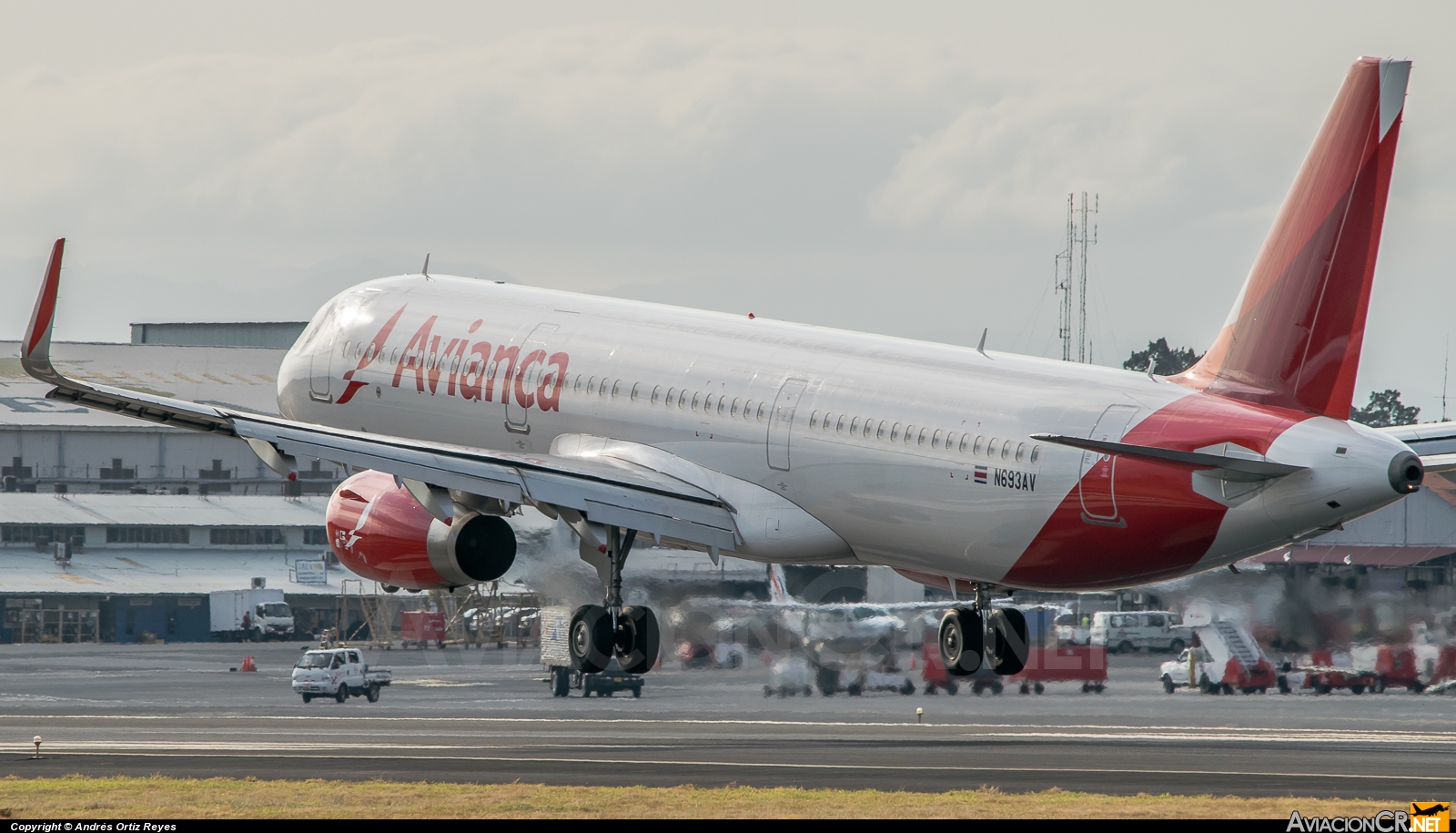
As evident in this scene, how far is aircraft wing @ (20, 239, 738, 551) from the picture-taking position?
1174 inches

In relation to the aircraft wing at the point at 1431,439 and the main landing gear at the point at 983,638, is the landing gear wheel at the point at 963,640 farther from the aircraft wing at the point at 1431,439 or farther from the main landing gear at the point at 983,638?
the aircraft wing at the point at 1431,439

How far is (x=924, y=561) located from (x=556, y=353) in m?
8.84

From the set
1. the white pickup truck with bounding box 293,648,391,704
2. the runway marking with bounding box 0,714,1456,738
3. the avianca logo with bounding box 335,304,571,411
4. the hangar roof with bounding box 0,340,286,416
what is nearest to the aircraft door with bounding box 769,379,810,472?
the avianca logo with bounding box 335,304,571,411

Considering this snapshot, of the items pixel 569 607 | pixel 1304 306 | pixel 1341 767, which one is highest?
pixel 1304 306

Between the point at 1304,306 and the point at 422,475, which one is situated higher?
the point at 1304,306

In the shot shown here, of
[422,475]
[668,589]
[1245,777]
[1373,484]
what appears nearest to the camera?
[1373,484]


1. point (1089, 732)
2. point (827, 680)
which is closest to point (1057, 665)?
point (1089, 732)

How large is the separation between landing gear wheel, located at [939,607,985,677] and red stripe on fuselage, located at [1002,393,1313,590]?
4.99 metres

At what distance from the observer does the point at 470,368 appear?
36.8 metres

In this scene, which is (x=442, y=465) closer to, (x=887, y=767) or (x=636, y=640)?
(x=636, y=640)

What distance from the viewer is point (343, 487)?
119ft
